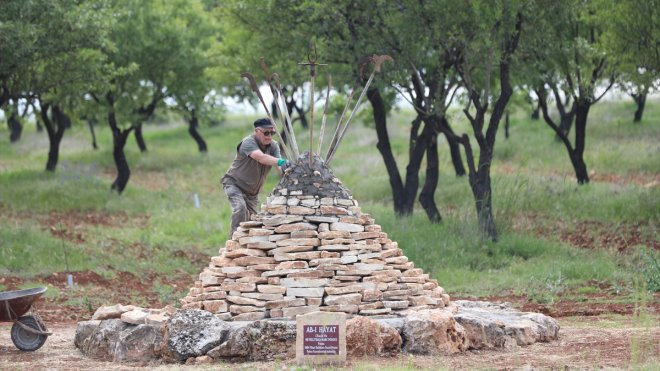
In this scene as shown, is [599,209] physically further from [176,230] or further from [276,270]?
[276,270]

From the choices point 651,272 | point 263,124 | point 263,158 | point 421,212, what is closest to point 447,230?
point 421,212

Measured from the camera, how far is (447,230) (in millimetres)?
20172

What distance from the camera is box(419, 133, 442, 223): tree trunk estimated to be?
71.6 feet

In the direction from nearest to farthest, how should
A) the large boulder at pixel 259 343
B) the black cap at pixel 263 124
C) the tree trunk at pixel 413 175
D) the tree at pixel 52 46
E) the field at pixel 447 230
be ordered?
the large boulder at pixel 259 343
the black cap at pixel 263 124
the field at pixel 447 230
the tree at pixel 52 46
the tree trunk at pixel 413 175

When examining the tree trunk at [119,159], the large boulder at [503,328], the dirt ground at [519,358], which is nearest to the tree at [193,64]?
the tree trunk at [119,159]

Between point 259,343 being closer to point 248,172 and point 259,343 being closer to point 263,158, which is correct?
point 263,158

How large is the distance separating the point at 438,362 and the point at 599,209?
551 inches

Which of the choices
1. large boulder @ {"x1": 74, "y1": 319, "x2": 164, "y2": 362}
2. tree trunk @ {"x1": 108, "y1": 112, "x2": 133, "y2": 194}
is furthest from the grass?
large boulder @ {"x1": 74, "y1": 319, "x2": 164, "y2": 362}

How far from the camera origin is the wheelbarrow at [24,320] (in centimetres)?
1084

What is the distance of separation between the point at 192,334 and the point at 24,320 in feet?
7.46

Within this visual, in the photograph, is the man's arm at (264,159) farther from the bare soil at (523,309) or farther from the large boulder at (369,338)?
the bare soil at (523,309)

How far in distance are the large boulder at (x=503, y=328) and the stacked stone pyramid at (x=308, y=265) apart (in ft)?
1.68

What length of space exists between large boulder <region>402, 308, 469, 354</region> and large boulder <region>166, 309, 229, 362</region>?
1712 mm

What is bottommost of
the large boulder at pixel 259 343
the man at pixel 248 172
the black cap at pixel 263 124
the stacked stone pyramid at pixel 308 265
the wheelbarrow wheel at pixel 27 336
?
the wheelbarrow wheel at pixel 27 336
